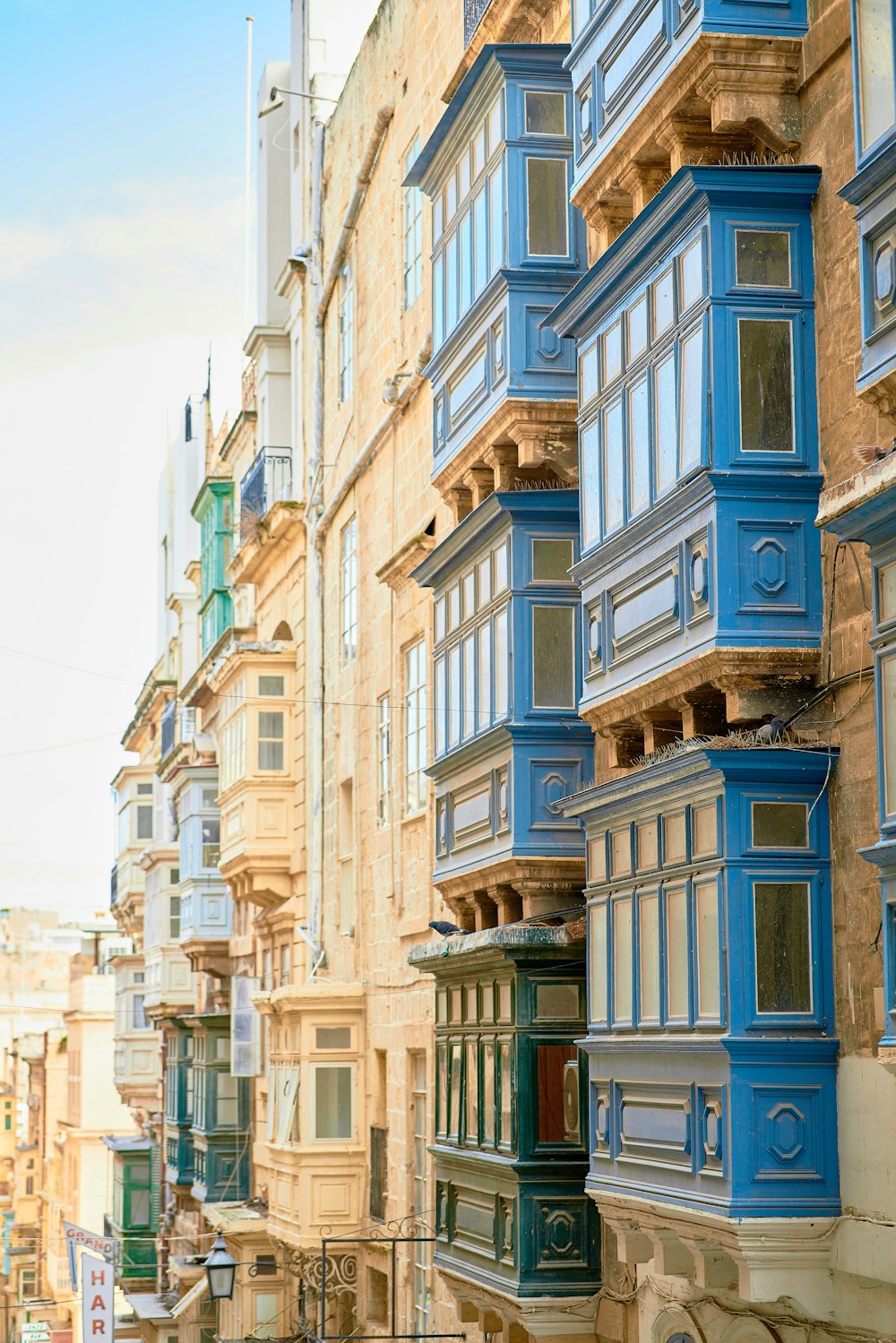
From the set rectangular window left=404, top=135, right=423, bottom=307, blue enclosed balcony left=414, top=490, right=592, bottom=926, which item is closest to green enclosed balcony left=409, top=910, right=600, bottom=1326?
blue enclosed balcony left=414, top=490, right=592, bottom=926

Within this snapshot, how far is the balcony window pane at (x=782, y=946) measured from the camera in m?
10.9

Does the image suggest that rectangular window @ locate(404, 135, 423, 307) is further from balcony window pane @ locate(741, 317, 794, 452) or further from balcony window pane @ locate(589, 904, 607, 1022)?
balcony window pane @ locate(741, 317, 794, 452)

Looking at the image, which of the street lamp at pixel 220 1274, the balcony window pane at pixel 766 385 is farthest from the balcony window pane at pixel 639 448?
the street lamp at pixel 220 1274

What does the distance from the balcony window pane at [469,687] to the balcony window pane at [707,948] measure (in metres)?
5.21

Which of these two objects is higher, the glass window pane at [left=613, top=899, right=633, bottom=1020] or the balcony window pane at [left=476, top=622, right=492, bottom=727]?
the balcony window pane at [left=476, top=622, right=492, bottom=727]

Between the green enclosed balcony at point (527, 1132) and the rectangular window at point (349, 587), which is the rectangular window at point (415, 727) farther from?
the green enclosed balcony at point (527, 1132)

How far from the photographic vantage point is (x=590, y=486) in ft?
44.8

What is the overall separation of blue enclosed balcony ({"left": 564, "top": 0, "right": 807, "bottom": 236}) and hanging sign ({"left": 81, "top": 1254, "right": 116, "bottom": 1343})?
21.5 metres

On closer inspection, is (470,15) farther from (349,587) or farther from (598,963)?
(598,963)

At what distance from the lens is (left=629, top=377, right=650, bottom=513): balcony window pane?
40.9 feet

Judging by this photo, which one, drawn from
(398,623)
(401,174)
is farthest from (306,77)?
(398,623)

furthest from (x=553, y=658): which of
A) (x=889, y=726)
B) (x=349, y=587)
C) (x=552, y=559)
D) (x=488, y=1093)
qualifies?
(x=349, y=587)

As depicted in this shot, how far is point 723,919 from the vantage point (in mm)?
10977

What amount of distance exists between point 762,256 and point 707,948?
12.9ft
